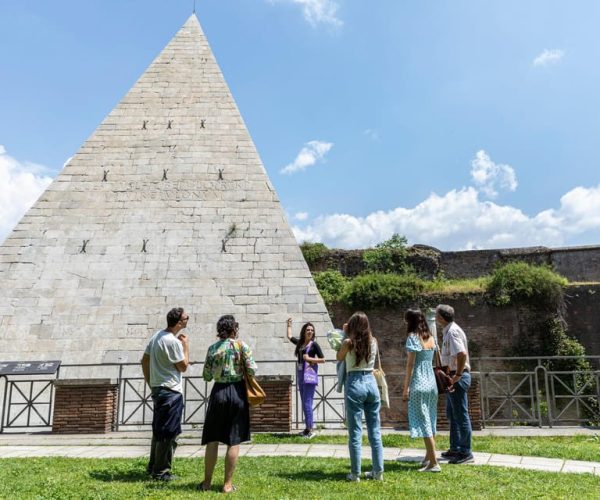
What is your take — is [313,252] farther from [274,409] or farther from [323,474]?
[323,474]

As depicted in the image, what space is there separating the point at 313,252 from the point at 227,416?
14.9 m

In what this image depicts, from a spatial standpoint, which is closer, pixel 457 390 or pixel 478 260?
pixel 457 390

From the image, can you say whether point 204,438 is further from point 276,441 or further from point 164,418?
point 276,441

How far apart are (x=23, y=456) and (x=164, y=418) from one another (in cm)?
266

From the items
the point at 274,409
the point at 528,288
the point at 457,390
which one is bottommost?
the point at 274,409

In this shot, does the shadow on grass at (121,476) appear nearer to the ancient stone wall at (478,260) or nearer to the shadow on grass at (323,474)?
the shadow on grass at (323,474)

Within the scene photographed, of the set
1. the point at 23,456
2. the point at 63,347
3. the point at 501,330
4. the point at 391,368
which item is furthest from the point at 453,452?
the point at 501,330

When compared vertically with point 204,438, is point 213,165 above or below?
above

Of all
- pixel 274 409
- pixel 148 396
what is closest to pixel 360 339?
pixel 274 409

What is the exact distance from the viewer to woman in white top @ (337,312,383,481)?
4.33m

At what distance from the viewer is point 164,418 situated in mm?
4508

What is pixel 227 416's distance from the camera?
4.13 metres

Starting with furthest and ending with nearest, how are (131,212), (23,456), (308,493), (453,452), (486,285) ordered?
(486,285), (131,212), (23,456), (453,452), (308,493)

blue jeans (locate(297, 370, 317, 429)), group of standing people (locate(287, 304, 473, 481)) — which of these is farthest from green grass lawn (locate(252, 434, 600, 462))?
group of standing people (locate(287, 304, 473, 481))
